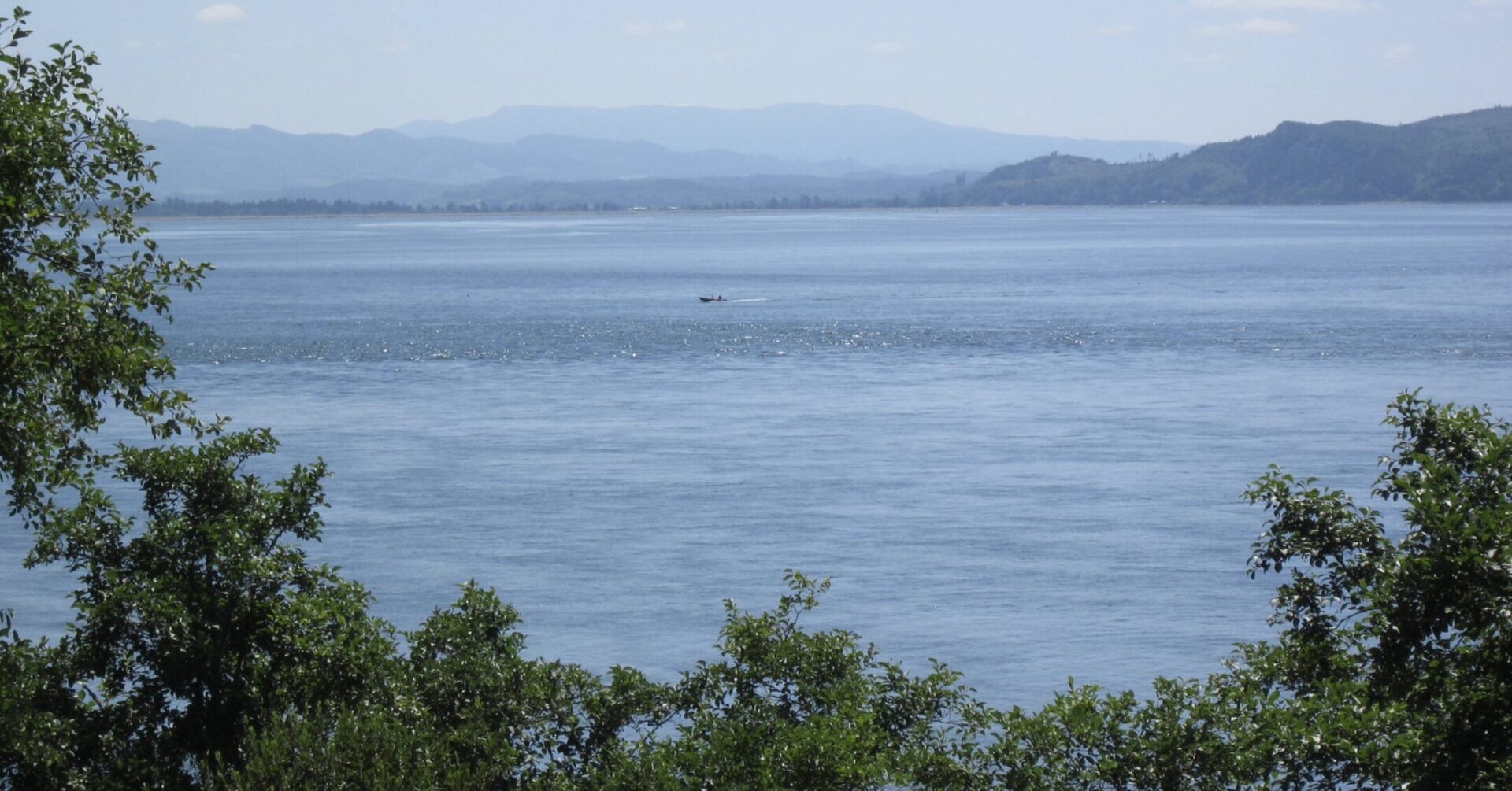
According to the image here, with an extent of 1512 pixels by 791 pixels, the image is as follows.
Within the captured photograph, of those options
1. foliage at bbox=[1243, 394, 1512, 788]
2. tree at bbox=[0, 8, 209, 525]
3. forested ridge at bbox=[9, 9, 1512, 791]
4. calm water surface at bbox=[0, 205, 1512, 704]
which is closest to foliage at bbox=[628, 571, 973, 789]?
forested ridge at bbox=[9, 9, 1512, 791]

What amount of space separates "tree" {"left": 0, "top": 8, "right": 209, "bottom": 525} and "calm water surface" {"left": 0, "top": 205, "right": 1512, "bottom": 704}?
55.1 ft

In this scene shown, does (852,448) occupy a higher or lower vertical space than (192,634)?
lower

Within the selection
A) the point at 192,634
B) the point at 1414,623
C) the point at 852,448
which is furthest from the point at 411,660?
the point at 852,448

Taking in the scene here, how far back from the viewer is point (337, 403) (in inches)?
2544

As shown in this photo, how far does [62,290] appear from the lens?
45.4 ft

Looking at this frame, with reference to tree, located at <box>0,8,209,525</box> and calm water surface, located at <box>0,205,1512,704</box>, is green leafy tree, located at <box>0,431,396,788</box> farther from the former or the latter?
calm water surface, located at <box>0,205,1512,704</box>

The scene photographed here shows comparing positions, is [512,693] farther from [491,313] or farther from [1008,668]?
[491,313]

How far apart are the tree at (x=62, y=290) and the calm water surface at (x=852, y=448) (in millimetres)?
16799

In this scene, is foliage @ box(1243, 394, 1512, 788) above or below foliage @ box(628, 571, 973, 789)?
above

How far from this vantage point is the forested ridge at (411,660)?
12.5 m

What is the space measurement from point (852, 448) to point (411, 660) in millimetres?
39078

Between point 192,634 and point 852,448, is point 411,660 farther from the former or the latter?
Answer: point 852,448

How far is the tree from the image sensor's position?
12938 millimetres

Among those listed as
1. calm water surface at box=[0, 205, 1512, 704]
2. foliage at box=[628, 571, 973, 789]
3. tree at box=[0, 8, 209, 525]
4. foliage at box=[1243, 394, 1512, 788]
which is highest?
tree at box=[0, 8, 209, 525]
